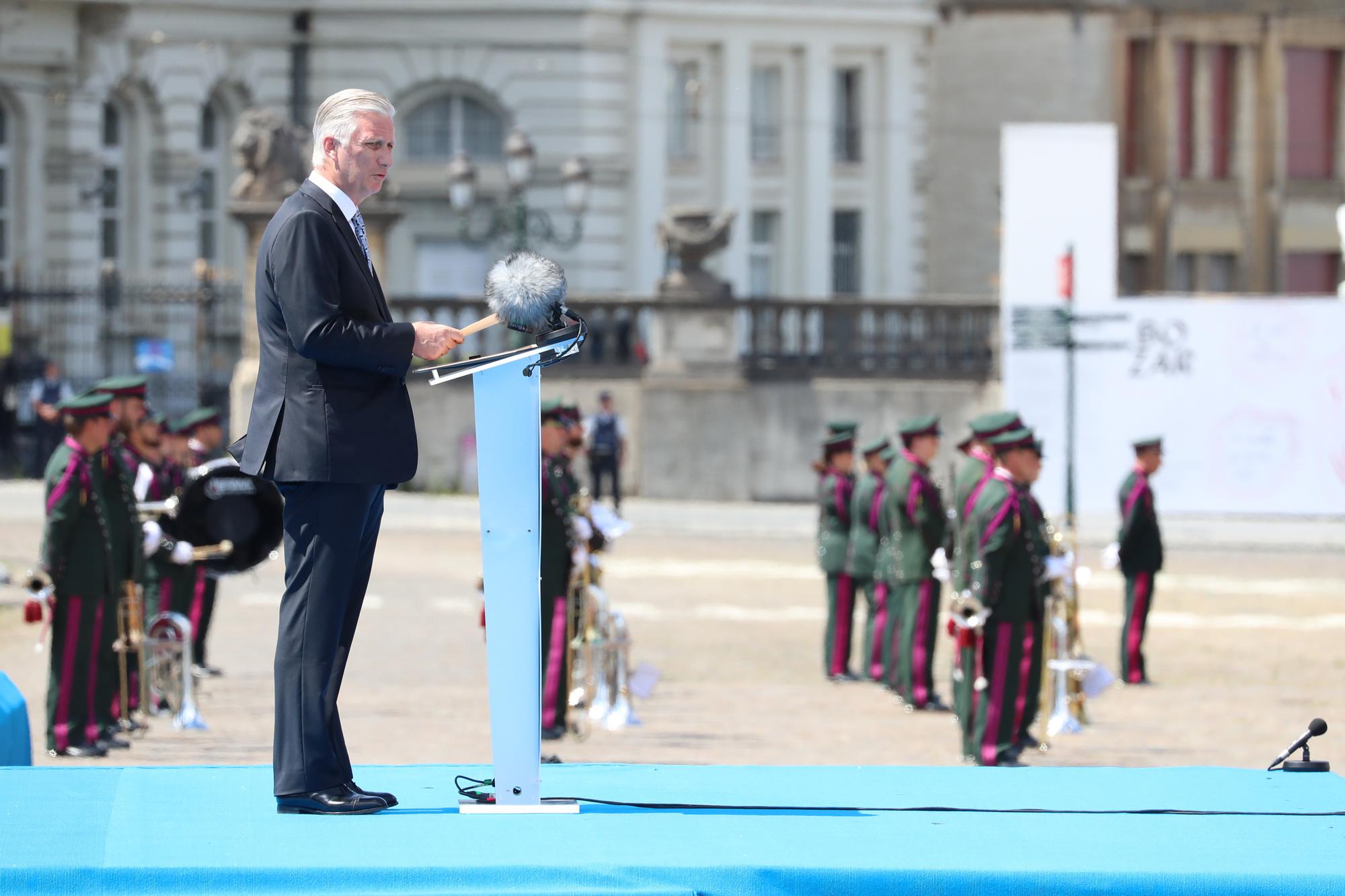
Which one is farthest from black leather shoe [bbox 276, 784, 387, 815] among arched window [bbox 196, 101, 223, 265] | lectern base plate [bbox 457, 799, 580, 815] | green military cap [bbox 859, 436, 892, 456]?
arched window [bbox 196, 101, 223, 265]

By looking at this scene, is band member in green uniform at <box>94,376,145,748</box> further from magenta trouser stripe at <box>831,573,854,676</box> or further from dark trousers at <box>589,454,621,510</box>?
dark trousers at <box>589,454,621,510</box>

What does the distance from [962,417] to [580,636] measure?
1726 cm

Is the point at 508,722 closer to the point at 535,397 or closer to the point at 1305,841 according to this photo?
the point at 535,397

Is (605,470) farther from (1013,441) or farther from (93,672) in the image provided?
(1013,441)

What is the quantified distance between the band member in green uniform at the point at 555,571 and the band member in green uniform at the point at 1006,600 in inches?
86.1

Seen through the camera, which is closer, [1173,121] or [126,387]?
[126,387]

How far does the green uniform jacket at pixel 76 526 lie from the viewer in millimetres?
11773

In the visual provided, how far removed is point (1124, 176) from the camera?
4303 centimetres

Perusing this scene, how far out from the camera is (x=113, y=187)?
37.0 meters

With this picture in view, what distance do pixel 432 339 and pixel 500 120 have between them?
1304 inches

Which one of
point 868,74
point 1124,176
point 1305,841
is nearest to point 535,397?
point 1305,841

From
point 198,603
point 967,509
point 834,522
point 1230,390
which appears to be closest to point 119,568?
point 198,603

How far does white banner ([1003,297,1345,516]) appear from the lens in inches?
1081

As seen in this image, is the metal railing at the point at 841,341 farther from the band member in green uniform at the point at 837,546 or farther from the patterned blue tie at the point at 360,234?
the patterned blue tie at the point at 360,234
